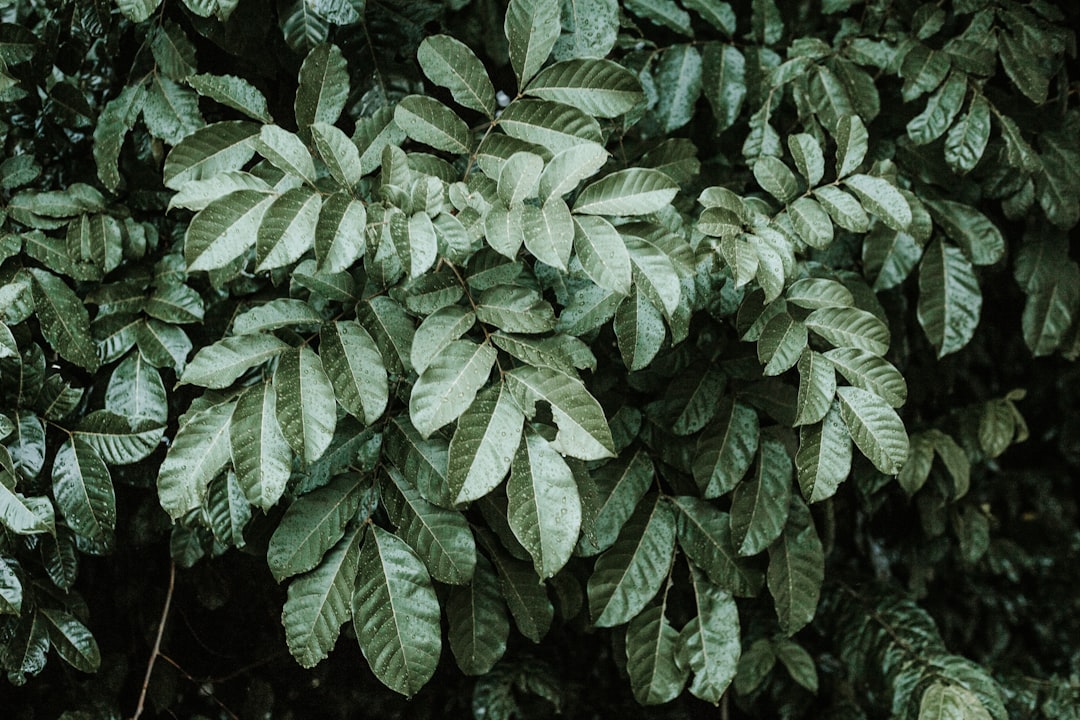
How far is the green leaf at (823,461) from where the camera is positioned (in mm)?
957

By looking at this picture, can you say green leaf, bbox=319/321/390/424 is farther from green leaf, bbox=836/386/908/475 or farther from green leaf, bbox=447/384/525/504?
green leaf, bbox=836/386/908/475

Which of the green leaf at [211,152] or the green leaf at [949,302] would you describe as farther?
the green leaf at [949,302]

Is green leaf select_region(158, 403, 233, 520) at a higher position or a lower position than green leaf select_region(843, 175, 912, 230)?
lower

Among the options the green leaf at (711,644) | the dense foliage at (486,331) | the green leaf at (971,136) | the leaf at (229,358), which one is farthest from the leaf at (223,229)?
the green leaf at (971,136)

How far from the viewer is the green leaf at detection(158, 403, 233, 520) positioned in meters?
0.89

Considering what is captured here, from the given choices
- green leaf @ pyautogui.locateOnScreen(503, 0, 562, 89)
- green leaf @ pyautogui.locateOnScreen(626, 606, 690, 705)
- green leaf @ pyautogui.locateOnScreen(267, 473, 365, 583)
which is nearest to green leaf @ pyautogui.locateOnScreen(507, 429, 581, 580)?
green leaf @ pyautogui.locateOnScreen(267, 473, 365, 583)

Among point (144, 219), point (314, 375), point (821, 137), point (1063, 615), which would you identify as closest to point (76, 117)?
point (144, 219)

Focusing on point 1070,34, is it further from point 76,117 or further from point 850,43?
point 76,117

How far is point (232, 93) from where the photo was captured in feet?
3.36

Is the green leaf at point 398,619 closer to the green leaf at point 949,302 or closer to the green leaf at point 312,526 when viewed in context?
the green leaf at point 312,526

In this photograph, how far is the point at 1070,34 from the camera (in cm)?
134

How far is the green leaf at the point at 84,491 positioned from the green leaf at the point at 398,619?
33 cm

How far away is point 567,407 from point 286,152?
0.39 metres

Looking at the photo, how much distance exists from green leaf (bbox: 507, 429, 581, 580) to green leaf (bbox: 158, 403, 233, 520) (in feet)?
1.11
